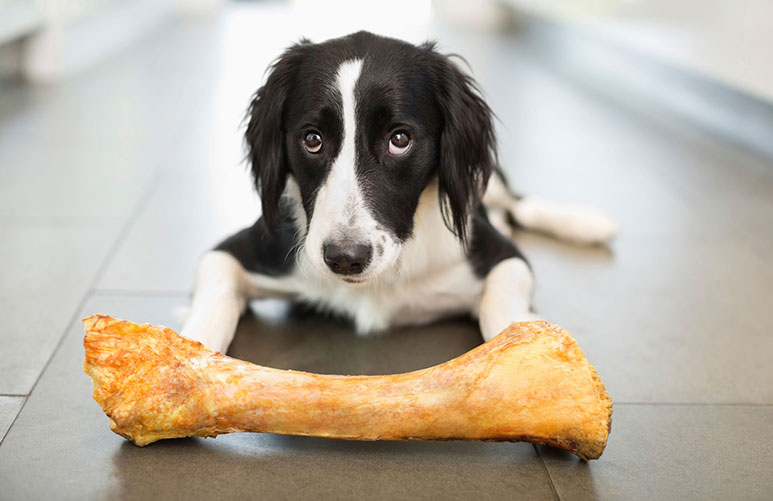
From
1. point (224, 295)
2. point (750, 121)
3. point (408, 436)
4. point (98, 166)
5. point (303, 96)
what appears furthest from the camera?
point (750, 121)

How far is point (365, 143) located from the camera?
1742 millimetres

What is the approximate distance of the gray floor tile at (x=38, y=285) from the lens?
185 centimetres

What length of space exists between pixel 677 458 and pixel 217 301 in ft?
3.51

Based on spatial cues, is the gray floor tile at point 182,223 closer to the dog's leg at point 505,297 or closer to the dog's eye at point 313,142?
the dog's eye at point 313,142

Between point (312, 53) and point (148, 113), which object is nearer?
point (312, 53)

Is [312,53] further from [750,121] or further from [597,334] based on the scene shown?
[750,121]

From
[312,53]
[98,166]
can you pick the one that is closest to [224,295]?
[312,53]

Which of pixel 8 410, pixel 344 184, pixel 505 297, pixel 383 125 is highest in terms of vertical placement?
pixel 383 125

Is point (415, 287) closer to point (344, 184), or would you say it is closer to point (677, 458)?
point (344, 184)

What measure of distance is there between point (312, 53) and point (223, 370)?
0.80m

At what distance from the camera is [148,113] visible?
4477 mm

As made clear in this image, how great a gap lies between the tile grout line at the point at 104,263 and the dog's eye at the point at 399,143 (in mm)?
927

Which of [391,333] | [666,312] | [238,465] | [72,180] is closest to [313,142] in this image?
[391,333]

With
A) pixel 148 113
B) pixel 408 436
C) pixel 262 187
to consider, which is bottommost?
pixel 148 113
